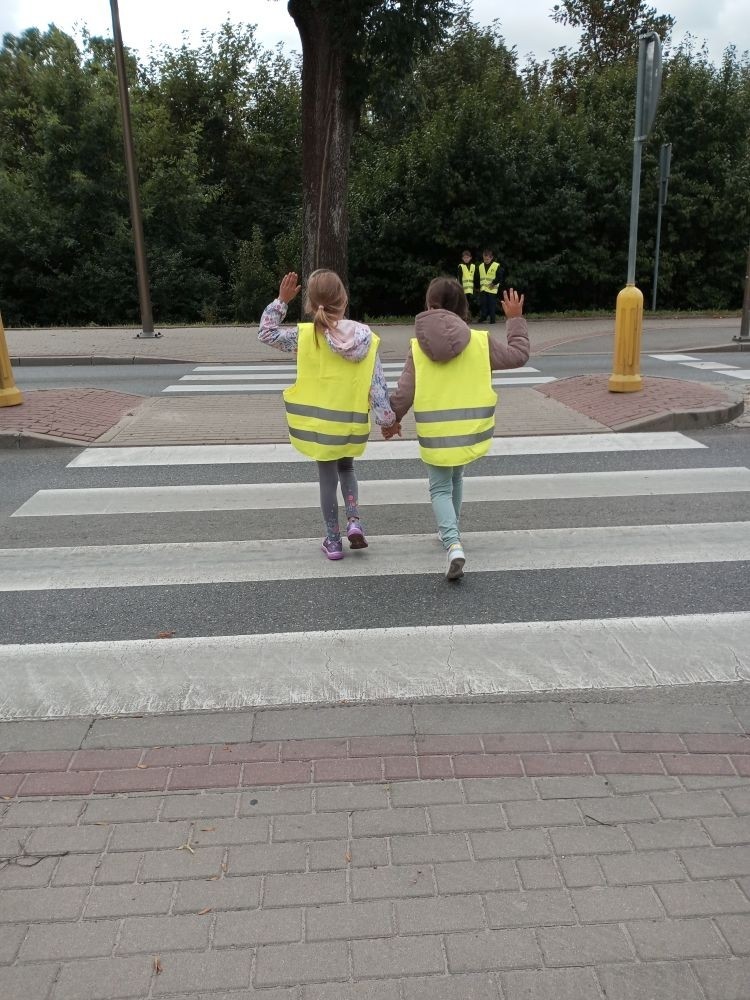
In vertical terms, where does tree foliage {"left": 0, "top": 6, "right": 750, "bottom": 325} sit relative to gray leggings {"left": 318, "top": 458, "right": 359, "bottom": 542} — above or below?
above

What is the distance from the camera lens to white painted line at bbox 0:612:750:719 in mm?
3598

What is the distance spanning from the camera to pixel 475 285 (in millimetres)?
19734

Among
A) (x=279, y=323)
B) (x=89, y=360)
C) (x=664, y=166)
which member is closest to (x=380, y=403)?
(x=279, y=323)

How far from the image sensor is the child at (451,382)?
472cm

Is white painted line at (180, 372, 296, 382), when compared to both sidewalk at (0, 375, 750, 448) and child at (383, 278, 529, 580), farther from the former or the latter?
child at (383, 278, 529, 580)

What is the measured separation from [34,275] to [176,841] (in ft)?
81.5

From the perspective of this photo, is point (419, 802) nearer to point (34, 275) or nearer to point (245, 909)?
point (245, 909)

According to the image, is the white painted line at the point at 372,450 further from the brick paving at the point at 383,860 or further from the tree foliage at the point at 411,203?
the tree foliage at the point at 411,203

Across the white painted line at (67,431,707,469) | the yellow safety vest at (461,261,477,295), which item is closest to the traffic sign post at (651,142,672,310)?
the yellow safety vest at (461,261,477,295)

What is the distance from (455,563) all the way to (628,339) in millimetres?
5502

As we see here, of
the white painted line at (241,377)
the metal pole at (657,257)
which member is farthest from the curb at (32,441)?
the metal pole at (657,257)

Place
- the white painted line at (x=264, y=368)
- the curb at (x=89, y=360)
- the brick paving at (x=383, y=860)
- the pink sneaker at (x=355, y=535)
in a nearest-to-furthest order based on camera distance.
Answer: the brick paving at (x=383, y=860)
the pink sneaker at (x=355, y=535)
the white painted line at (x=264, y=368)
the curb at (x=89, y=360)

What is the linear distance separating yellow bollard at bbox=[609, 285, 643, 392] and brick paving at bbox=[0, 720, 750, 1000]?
654 cm

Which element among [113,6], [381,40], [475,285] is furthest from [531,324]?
[113,6]
